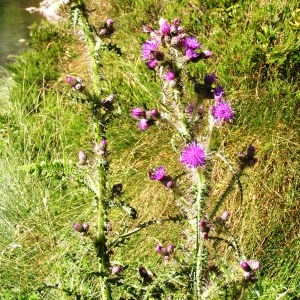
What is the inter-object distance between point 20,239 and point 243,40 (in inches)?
82.4

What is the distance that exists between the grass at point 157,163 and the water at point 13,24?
14.0 feet

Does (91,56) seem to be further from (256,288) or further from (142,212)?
(142,212)

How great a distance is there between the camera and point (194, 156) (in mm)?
1582

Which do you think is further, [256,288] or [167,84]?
[256,288]

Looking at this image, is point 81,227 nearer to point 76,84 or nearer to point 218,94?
point 76,84

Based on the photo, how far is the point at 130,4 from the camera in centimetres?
655

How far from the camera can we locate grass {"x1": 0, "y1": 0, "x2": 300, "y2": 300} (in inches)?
114

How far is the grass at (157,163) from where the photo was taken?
2.90 meters

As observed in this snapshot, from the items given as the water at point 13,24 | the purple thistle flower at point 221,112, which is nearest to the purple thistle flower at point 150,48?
the purple thistle flower at point 221,112

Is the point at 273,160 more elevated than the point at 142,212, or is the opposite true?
the point at 273,160

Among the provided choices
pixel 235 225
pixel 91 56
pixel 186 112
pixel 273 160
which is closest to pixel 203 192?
pixel 186 112

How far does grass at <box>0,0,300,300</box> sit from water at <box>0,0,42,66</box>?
167 inches

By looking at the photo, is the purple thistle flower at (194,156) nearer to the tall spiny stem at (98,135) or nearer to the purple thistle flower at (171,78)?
the purple thistle flower at (171,78)

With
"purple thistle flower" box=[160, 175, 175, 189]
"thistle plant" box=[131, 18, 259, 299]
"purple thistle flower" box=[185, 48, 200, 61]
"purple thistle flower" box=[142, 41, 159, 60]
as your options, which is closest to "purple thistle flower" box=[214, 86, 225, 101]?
"thistle plant" box=[131, 18, 259, 299]
